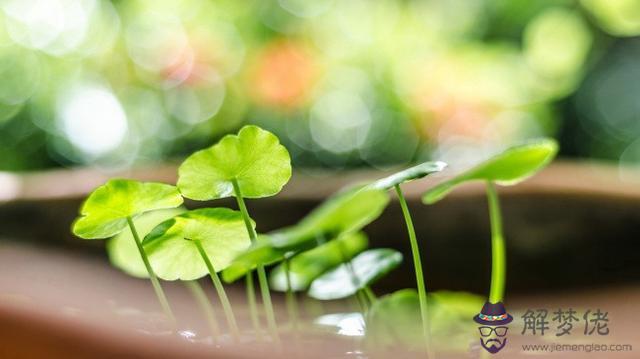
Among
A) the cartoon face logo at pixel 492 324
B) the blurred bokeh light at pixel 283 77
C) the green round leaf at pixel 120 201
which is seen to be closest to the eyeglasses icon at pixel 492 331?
the cartoon face logo at pixel 492 324

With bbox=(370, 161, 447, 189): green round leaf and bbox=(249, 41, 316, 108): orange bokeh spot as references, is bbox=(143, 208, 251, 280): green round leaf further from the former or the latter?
bbox=(249, 41, 316, 108): orange bokeh spot

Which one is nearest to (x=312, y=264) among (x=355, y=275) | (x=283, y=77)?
(x=355, y=275)

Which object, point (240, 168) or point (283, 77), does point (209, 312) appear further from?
point (283, 77)

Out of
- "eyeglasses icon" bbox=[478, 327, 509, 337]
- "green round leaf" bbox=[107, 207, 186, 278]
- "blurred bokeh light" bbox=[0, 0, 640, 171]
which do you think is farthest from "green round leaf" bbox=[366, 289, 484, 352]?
"blurred bokeh light" bbox=[0, 0, 640, 171]

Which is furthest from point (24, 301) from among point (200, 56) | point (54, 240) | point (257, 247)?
point (200, 56)

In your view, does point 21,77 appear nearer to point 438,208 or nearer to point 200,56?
point 200,56

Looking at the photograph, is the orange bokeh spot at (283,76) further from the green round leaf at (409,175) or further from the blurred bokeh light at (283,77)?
the green round leaf at (409,175)
